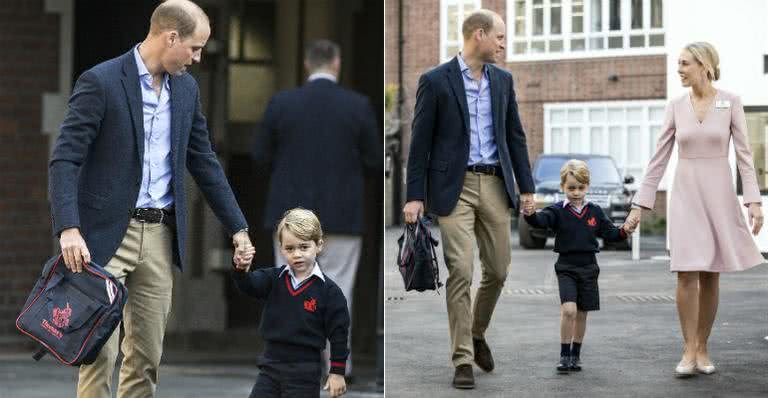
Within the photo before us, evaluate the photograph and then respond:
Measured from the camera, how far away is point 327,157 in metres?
7.60

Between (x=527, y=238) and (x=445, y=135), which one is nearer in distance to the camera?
(x=445, y=135)

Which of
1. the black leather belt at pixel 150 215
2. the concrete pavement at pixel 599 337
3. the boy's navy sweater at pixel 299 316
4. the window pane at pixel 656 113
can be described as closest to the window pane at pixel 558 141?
the window pane at pixel 656 113

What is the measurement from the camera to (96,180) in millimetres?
5039

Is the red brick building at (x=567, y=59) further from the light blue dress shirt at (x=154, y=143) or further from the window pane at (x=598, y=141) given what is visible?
the light blue dress shirt at (x=154, y=143)

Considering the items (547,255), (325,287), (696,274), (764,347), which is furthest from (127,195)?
(764,347)

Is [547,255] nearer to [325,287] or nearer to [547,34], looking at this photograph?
[547,34]

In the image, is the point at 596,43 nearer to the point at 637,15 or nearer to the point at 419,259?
the point at 637,15

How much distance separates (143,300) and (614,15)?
2.47 m

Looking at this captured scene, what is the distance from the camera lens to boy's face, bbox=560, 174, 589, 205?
676 centimetres

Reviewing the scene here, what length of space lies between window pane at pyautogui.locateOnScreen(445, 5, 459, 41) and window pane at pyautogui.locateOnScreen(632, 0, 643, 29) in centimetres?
77

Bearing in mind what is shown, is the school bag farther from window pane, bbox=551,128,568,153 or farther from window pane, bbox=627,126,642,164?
window pane, bbox=627,126,642,164

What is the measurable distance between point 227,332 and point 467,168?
260 cm

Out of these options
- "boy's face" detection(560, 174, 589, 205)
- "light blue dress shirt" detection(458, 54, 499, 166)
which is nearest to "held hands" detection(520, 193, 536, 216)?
"boy's face" detection(560, 174, 589, 205)

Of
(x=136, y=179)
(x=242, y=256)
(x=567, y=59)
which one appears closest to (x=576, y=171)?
(x=567, y=59)
